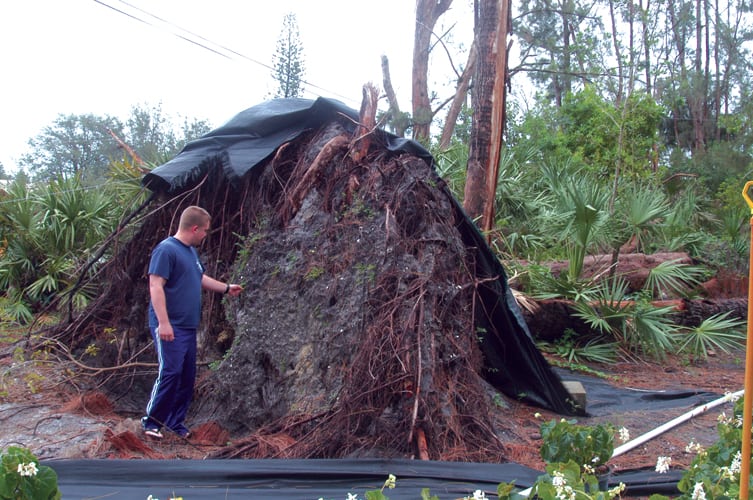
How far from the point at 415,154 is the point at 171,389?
2.79m

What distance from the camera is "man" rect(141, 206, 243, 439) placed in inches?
196

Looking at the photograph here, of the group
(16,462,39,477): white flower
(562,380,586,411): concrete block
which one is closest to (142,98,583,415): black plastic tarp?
(562,380,586,411): concrete block

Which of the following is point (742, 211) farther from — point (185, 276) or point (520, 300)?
point (185, 276)

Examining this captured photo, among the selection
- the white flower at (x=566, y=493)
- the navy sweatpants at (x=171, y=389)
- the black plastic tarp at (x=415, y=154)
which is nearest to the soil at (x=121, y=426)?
the navy sweatpants at (x=171, y=389)

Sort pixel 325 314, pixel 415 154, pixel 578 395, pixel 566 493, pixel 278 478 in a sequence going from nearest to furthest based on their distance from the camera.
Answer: pixel 566 493, pixel 278 478, pixel 325 314, pixel 415 154, pixel 578 395

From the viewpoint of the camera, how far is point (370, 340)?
14.7ft

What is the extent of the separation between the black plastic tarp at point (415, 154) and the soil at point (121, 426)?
0.28 metres

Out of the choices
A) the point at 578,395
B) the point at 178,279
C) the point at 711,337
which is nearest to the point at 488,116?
the point at 711,337

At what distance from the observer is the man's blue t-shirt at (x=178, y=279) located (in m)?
5.00

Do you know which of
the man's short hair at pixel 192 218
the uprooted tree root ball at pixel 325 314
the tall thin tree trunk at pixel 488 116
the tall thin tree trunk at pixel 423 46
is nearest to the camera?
the uprooted tree root ball at pixel 325 314

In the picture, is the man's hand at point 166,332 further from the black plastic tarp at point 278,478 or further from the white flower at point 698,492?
the white flower at point 698,492

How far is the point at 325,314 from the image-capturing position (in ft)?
16.5

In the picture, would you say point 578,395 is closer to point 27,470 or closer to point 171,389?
point 171,389

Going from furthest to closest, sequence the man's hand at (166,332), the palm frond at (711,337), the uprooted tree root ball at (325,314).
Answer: the palm frond at (711,337) < the man's hand at (166,332) < the uprooted tree root ball at (325,314)
